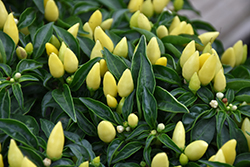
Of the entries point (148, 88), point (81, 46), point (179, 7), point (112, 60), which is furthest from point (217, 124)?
point (179, 7)

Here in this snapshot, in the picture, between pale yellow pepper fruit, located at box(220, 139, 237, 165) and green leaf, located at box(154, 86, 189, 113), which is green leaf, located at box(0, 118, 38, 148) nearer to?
green leaf, located at box(154, 86, 189, 113)

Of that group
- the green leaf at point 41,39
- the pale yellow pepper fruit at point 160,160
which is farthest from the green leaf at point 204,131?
the green leaf at point 41,39

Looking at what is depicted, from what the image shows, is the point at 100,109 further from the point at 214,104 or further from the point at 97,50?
the point at 214,104

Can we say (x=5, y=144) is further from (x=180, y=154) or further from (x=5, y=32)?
(x=180, y=154)

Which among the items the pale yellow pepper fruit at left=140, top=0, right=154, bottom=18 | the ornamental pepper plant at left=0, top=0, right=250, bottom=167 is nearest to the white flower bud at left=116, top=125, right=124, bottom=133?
the ornamental pepper plant at left=0, top=0, right=250, bottom=167

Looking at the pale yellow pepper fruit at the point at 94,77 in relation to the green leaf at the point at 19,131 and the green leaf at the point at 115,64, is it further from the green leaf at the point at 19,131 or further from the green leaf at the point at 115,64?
the green leaf at the point at 19,131

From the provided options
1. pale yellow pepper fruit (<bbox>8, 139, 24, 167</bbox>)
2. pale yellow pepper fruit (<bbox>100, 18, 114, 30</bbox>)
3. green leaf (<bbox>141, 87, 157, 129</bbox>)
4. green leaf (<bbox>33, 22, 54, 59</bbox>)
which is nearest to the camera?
pale yellow pepper fruit (<bbox>8, 139, 24, 167</bbox>)
